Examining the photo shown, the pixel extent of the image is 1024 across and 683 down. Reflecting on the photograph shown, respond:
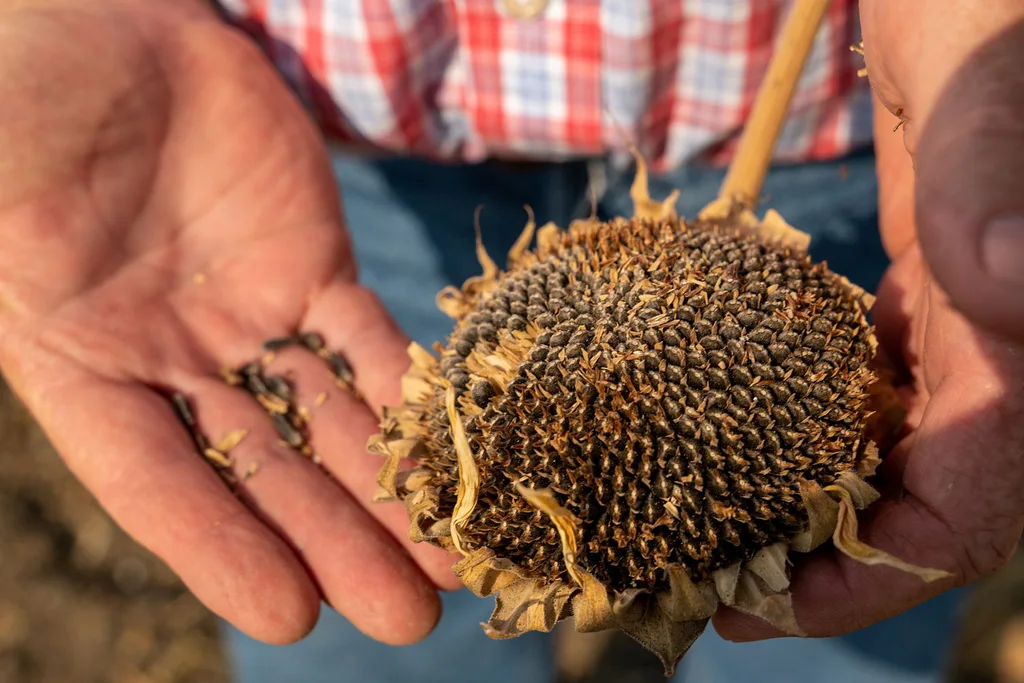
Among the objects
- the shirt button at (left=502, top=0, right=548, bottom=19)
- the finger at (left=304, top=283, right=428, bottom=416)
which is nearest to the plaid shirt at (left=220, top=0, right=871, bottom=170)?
the shirt button at (left=502, top=0, right=548, bottom=19)

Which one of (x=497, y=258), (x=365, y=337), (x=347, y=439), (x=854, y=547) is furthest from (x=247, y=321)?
Result: (x=854, y=547)

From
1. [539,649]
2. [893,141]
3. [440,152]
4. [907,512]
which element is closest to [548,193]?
[440,152]

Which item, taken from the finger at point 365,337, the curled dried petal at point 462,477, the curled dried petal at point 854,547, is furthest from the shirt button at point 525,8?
the curled dried petal at point 854,547

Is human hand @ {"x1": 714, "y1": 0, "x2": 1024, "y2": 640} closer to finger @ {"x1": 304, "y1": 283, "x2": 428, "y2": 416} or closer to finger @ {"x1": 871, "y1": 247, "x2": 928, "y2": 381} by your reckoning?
finger @ {"x1": 871, "y1": 247, "x2": 928, "y2": 381}

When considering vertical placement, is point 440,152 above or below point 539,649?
above

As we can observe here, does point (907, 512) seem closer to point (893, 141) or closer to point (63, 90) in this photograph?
point (893, 141)

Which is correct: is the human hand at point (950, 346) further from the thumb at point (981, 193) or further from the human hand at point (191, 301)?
the human hand at point (191, 301)
